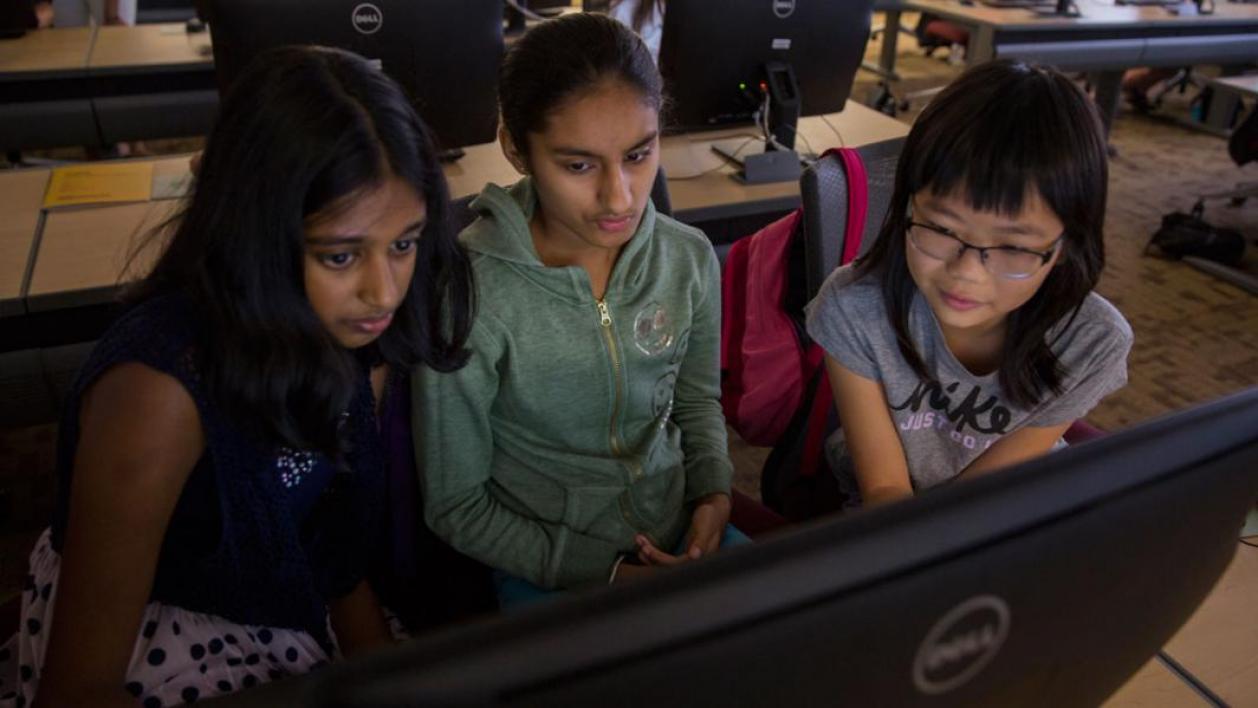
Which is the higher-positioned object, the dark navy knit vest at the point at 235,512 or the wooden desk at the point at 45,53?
the wooden desk at the point at 45,53

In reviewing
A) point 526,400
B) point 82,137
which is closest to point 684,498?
point 526,400

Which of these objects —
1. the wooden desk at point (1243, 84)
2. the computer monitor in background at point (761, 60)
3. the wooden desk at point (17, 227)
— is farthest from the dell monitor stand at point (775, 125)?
the wooden desk at point (1243, 84)

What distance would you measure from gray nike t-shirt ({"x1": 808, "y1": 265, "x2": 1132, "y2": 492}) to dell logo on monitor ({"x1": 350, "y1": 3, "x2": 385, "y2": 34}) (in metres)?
0.98

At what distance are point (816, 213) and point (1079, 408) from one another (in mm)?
400

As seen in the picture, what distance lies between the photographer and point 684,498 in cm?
125

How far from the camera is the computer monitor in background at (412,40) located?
1545mm

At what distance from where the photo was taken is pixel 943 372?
1109 millimetres

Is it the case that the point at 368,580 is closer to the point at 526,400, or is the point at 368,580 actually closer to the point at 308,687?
the point at 526,400

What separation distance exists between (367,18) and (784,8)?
2.68 feet

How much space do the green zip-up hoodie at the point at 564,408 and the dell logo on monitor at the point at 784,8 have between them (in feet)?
2.78

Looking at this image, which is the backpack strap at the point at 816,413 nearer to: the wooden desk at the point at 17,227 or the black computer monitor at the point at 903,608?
the black computer monitor at the point at 903,608

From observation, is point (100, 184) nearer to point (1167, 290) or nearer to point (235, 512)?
point (235, 512)

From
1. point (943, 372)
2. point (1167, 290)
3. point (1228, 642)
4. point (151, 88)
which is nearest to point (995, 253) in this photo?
point (943, 372)

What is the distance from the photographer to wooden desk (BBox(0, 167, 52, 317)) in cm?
140
